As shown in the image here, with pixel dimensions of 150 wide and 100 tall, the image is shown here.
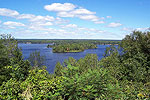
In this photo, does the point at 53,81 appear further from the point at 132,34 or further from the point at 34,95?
the point at 132,34

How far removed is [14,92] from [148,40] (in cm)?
994

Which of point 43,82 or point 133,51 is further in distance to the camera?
point 133,51

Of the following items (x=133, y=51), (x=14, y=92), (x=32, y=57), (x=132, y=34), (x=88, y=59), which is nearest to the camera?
(x=14, y=92)

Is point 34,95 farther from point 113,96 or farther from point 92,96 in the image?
point 113,96

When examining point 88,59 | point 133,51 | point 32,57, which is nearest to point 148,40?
point 133,51

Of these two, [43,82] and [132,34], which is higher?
[132,34]

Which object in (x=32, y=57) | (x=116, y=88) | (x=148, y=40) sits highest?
(x=148, y=40)

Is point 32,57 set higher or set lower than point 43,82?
lower

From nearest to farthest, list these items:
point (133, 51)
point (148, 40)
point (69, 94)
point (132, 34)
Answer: point (69, 94) < point (148, 40) < point (133, 51) < point (132, 34)

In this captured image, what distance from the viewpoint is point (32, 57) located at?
123 feet

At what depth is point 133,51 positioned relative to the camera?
1123 centimetres

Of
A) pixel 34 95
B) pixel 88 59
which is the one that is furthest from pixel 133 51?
pixel 88 59

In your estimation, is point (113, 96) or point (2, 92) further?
point (2, 92)

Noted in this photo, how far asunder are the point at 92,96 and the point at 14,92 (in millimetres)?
1726
